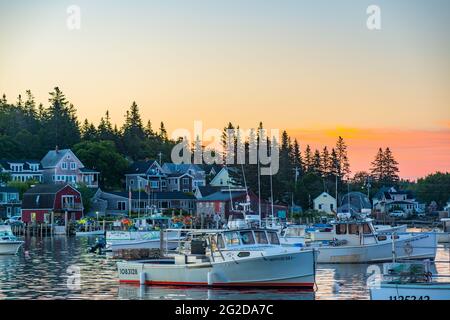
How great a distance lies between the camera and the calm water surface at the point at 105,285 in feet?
110

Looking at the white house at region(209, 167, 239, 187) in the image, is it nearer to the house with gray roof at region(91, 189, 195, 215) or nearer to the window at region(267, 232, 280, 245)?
the house with gray roof at region(91, 189, 195, 215)

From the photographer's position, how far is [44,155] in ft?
473

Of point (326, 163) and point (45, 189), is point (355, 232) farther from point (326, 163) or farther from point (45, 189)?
point (326, 163)

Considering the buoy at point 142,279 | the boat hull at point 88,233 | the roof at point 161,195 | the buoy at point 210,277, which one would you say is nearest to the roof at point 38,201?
the boat hull at point 88,233

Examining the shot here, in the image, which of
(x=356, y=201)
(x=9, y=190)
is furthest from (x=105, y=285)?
(x=356, y=201)

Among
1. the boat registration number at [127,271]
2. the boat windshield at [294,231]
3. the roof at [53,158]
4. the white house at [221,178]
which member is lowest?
the boat registration number at [127,271]

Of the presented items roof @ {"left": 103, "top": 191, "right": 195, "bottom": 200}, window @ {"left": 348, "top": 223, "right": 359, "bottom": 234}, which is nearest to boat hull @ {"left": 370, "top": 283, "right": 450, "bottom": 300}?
window @ {"left": 348, "top": 223, "right": 359, "bottom": 234}

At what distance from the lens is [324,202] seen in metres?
136

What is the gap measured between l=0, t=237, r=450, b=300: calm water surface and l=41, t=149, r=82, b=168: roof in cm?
7481

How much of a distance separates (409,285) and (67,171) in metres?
112

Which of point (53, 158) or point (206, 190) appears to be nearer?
point (53, 158)

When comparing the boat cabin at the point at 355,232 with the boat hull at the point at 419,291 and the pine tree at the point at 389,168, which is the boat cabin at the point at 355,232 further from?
the pine tree at the point at 389,168

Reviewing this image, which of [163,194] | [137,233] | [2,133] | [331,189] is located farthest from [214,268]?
[2,133]
